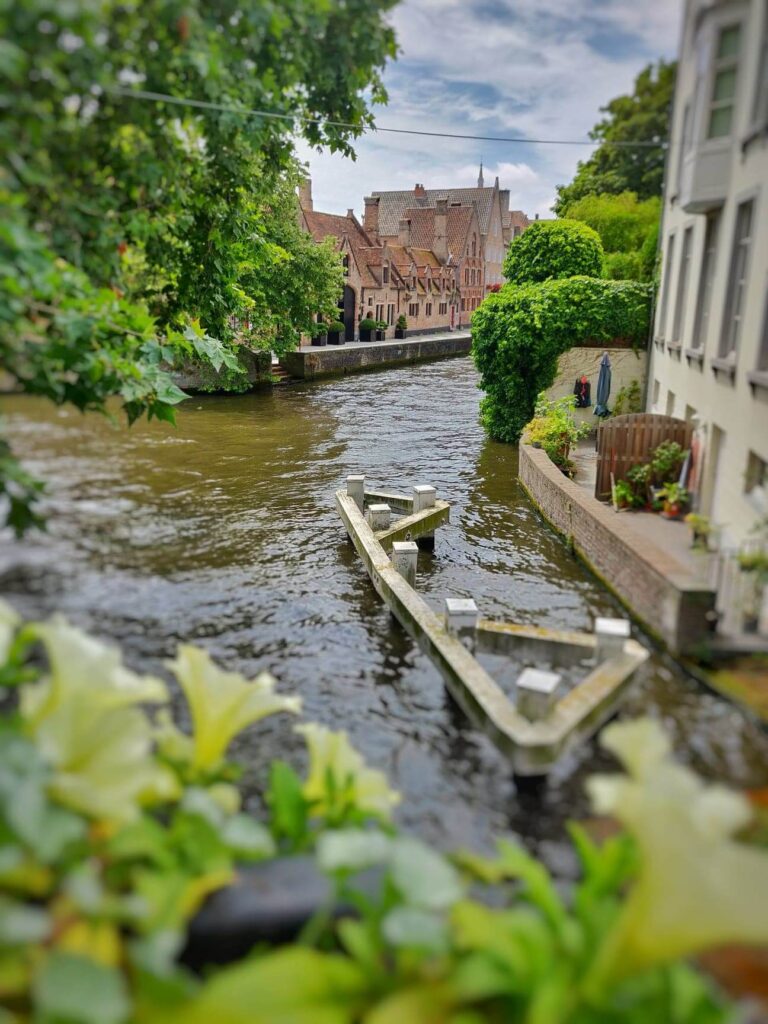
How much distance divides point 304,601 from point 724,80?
19.9 ft

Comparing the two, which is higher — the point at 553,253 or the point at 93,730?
the point at 553,253


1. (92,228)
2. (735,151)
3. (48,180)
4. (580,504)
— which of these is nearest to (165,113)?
(92,228)

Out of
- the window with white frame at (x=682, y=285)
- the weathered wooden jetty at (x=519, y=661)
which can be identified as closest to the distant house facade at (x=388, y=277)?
the weathered wooden jetty at (x=519, y=661)

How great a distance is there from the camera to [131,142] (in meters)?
5.29

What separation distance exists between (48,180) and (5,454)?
1.59 meters

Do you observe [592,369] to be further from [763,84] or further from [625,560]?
[763,84]

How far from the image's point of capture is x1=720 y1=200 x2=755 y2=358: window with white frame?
14.5 ft

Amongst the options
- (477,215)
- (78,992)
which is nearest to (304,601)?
(78,992)

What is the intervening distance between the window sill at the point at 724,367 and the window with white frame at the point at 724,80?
1295 millimetres

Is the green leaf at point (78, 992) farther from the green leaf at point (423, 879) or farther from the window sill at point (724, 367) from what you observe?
the window sill at point (724, 367)

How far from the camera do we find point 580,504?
10.3 meters

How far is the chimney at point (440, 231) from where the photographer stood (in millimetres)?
63594

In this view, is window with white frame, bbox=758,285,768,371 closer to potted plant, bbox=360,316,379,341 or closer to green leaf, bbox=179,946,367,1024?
green leaf, bbox=179,946,367,1024

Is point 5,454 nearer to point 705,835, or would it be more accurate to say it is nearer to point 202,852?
point 202,852
